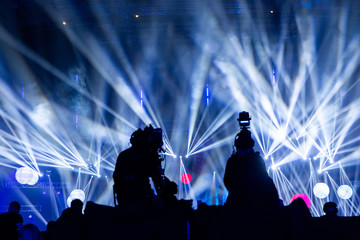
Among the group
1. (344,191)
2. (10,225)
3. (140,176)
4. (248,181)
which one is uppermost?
(344,191)

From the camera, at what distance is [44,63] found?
13.8 metres

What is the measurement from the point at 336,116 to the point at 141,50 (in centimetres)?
759

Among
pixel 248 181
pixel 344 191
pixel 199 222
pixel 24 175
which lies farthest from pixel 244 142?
pixel 344 191

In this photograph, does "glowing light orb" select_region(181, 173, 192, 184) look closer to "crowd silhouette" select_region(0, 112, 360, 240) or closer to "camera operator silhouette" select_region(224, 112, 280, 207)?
"camera operator silhouette" select_region(224, 112, 280, 207)

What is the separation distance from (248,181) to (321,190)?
10.9 metres

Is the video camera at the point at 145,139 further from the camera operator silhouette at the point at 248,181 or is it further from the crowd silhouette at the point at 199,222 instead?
the crowd silhouette at the point at 199,222

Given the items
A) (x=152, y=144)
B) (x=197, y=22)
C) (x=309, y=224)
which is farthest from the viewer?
(x=197, y=22)

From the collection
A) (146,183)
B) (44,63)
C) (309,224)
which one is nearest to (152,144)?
(146,183)

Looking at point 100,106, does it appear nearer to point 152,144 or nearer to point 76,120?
point 76,120

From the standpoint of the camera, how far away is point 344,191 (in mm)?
12914

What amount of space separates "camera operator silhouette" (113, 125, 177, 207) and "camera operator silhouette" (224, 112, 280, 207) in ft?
1.66

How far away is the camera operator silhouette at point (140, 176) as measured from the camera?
309 centimetres

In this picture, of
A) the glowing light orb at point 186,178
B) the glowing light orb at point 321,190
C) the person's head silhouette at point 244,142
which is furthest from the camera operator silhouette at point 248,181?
the glowing light orb at point 186,178

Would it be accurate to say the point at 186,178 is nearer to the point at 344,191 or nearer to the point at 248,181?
the point at 344,191
